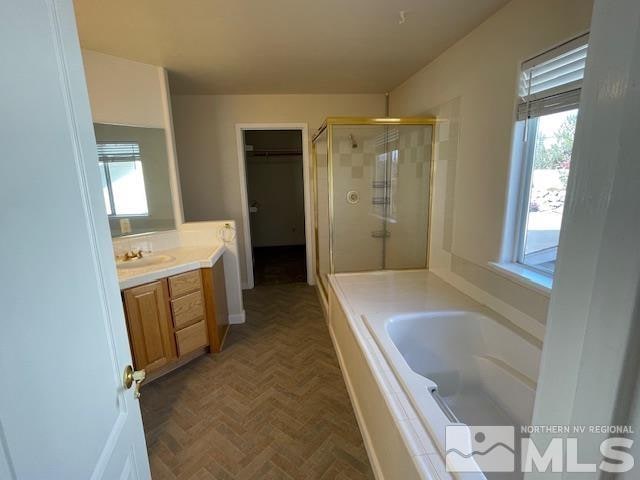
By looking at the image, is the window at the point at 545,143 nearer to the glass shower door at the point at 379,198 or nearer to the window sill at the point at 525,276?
the window sill at the point at 525,276

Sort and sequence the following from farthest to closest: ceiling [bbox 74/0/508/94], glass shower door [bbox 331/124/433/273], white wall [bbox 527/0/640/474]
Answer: glass shower door [bbox 331/124/433/273] < ceiling [bbox 74/0/508/94] < white wall [bbox 527/0/640/474]

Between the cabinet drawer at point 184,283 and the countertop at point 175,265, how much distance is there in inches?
1.6

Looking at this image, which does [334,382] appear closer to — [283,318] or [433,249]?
[283,318]

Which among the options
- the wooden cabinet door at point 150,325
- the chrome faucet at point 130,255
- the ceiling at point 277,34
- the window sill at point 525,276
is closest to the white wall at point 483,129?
the window sill at point 525,276

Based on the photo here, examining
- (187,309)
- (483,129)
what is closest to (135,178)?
(187,309)

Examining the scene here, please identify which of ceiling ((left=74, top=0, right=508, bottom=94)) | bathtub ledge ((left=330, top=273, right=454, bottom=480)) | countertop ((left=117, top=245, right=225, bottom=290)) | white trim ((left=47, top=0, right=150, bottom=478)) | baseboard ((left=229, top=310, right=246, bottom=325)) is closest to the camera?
white trim ((left=47, top=0, right=150, bottom=478))

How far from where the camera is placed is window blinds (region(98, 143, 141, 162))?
2.39 m

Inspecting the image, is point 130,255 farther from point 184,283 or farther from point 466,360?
point 466,360

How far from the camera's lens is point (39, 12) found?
0.57m

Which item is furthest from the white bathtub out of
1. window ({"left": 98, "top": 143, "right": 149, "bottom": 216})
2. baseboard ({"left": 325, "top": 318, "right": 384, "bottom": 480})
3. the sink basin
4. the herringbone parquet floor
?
window ({"left": 98, "top": 143, "right": 149, "bottom": 216})

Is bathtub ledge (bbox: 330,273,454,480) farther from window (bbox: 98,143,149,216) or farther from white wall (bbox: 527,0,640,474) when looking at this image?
window (bbox: 98,143,149,216)

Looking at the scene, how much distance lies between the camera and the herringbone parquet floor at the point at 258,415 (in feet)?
5.19

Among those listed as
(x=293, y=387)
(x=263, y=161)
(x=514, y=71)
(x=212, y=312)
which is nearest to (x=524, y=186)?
(x=514, y=71)

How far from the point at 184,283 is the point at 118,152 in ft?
4.04
